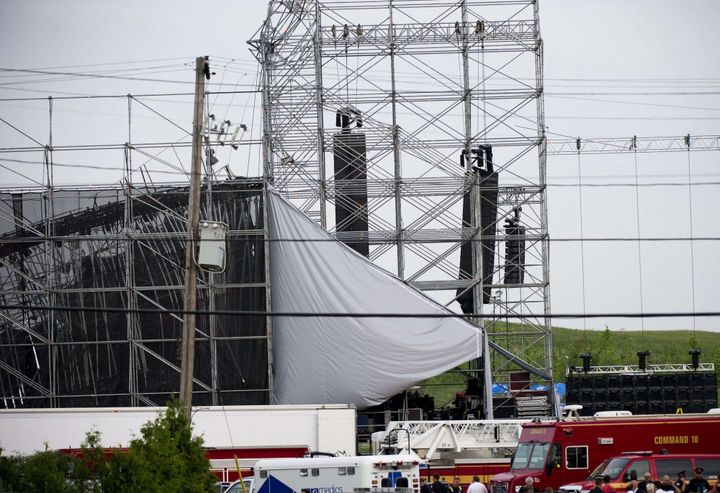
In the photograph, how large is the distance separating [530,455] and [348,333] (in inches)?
510

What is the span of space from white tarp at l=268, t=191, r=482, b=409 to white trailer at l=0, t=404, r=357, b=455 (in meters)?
7.54

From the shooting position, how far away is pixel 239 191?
44.5 metres

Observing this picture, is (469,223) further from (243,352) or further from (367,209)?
(243,352)

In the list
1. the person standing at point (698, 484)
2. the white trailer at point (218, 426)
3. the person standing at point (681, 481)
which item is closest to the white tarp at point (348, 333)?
the white trailer at point (218, 426)

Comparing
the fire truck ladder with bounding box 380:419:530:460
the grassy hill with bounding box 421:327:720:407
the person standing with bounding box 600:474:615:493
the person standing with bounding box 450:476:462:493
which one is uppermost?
the grassy hill with bounding box 421:327:720:407

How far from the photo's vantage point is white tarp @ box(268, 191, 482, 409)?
42.3 meters

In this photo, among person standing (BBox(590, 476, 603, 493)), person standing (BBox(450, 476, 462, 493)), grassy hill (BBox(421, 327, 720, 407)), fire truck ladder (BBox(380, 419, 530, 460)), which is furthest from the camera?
grassy hill (BBox(421, 327, 720, 407))

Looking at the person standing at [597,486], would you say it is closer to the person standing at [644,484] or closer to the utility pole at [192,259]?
the person standing at [644,484]

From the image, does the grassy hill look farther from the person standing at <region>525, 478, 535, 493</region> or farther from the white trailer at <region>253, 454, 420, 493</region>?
the white trailer at <region>253, 454, 420, 493</region>

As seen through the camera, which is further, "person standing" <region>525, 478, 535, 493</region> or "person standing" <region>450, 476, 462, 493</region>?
"person standing" <region>450, 476, 462, 493</region>

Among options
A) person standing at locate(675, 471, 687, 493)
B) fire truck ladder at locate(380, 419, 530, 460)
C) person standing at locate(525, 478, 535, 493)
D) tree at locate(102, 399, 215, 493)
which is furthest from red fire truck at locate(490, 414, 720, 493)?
tree at locate(102, 399, 215, 493)

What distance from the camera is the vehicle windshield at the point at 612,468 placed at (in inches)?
1061

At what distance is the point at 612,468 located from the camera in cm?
2719

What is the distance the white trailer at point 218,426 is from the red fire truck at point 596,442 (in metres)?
5.76
